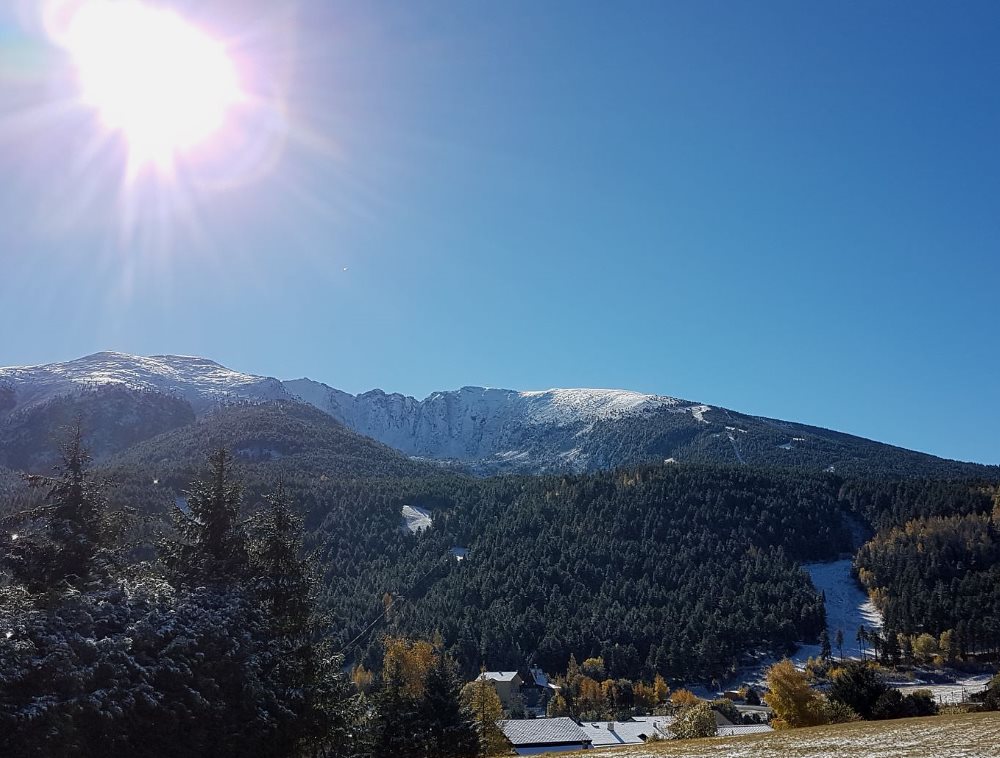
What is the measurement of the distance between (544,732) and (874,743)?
4949cm

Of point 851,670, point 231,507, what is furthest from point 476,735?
point 851,670

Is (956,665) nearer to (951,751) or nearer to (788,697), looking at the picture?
(788,697)

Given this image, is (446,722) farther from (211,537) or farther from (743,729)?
(743,729)

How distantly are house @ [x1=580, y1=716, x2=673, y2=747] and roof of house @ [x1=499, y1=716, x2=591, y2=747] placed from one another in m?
2.44

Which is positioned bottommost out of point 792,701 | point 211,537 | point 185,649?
point 792,701

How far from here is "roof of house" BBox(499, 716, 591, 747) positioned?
70125 mm

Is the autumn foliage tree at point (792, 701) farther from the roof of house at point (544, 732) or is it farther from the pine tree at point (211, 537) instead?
the pine tree at point (211, 537)

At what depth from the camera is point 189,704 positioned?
25.0 metres

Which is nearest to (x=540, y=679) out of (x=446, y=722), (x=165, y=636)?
(x=446, y=722)

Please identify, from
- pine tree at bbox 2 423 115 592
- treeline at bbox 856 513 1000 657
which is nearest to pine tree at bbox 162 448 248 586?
pine tree at bbox 2 423 115 592

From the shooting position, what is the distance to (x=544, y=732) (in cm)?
7275

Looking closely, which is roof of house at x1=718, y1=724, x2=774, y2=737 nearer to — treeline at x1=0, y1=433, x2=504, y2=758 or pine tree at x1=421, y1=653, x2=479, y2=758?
pine tree at x1=421, y1=653, x2=479, y2=758

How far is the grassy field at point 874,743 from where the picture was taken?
2592 cm

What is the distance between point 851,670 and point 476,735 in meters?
34.1
